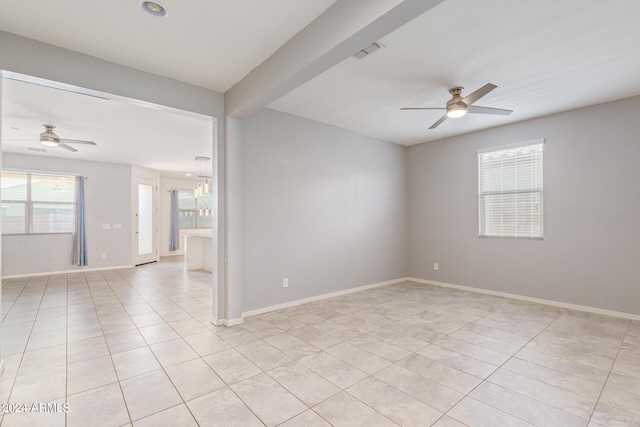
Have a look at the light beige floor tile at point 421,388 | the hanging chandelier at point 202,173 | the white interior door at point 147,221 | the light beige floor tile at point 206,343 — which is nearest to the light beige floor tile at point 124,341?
the light beige floor tile at point 206,343

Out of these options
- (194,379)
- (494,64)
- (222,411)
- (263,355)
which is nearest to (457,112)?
(494,64)

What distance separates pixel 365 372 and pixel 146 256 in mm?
7767

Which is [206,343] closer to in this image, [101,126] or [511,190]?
[101,126]

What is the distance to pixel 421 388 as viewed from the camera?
2.16m

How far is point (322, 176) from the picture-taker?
4598 millimetres

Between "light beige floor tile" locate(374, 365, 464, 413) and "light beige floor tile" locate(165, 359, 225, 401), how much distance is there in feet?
4.18

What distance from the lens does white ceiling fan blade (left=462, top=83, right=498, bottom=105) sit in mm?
2775

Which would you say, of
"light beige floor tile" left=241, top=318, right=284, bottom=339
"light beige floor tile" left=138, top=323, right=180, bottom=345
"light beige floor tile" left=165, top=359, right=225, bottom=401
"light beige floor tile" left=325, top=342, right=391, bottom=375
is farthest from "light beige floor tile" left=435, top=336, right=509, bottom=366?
"light beige floor tile" left=138, top=323, right=180, bottom=345

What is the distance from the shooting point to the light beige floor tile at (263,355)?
2.52 m

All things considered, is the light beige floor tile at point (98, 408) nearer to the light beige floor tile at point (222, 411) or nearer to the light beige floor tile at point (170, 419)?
the light beige floor tile at point (170, 419)

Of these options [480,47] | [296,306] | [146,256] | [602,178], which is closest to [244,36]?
[480,47]

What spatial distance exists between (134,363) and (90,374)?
30 cm

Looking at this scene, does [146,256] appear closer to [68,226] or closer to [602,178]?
[68,226]

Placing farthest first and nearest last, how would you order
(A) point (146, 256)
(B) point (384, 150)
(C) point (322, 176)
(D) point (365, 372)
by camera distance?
(A) point (146, 256)
(B) point (384, 150)
(C) point (322, 176)
(D) point (365, 372)
